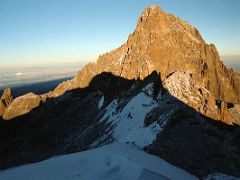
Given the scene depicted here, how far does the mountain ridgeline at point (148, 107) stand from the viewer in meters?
49.2

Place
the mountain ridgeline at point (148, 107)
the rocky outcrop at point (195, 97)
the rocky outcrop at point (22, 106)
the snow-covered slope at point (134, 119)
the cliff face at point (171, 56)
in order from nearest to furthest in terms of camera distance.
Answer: the mountain ridgeline at point (148, 107)
the snow-covered slope at point (134, 119)
the rocky outcrop at point (195, 97)
the cliff face at point (171, 56)
the rocky outcrop at point (22, 106)

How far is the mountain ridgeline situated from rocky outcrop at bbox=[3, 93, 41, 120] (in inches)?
15.8

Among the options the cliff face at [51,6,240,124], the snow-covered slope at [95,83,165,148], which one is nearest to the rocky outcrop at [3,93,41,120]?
the cliff face at [51,6,240,124]

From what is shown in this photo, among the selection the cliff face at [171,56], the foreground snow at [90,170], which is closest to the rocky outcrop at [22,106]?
the cliff face at [171,56]

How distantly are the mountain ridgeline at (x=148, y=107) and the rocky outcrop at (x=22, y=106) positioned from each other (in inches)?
15.8

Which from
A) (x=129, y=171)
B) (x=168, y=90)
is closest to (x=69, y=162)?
(x=129, y=171)

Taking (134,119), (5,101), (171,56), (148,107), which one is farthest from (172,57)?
(5,101)

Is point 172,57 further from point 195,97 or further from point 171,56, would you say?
point 195,97

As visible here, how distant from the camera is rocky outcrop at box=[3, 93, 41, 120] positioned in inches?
5202

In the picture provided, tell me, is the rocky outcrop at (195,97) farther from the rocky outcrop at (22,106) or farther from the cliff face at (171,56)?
the rocky outcrop at (22,106)

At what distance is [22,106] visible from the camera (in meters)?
134

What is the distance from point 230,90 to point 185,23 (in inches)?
1136

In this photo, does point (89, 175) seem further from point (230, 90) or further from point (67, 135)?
point (230, 90)

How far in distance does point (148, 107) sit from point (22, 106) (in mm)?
77004
